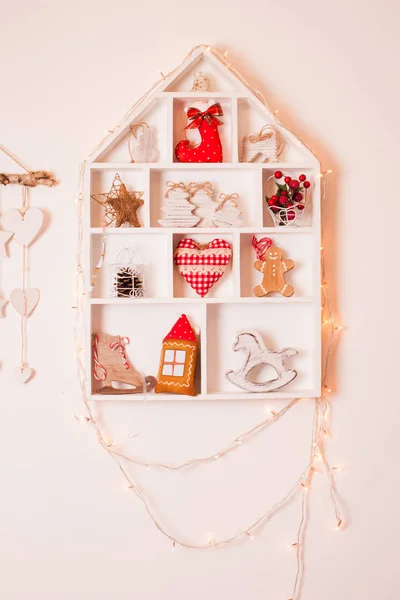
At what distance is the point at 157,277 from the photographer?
5.17 feet

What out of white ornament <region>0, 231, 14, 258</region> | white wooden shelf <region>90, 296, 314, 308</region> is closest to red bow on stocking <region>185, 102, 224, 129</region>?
white wooden shelf <region>90, 296, 314, 308</region>

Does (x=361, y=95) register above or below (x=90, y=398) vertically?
above

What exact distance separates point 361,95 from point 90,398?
1.19m

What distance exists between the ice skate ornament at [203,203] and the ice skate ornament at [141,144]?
0.15 metres

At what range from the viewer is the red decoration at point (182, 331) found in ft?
4.99

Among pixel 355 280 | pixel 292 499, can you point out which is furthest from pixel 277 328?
pixel 292 499

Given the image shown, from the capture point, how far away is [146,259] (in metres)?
1.57

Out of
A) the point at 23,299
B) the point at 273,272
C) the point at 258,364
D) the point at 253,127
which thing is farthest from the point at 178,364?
the point at 253,127

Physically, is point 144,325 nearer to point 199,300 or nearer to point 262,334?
point 199,300

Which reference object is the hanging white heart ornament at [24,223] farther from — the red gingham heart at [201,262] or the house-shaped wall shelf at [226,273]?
the red gingham heart at [201,262]

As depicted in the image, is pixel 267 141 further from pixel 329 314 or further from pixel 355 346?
pixel 355 346

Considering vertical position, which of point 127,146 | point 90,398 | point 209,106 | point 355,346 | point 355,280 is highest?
point 209,106

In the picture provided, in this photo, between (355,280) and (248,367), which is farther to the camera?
(355,280)

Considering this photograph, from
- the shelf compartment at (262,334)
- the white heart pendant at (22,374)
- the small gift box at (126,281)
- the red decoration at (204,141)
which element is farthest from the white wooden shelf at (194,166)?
the white heart pendant at (22,374)
